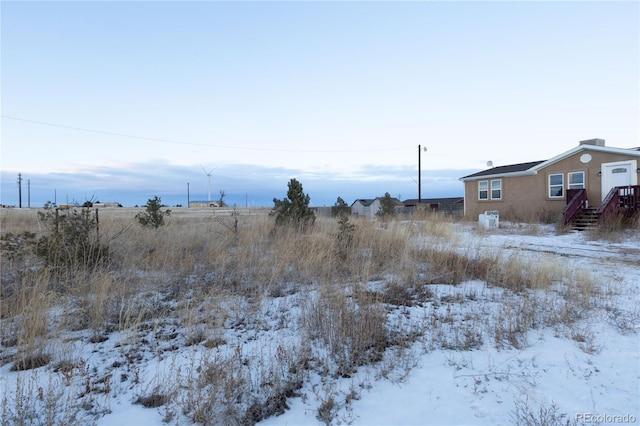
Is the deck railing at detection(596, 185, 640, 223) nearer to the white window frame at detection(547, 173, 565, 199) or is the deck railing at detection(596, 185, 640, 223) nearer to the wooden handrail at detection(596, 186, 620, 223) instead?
the wooden handrail at detection(596, 186, 620, 223)

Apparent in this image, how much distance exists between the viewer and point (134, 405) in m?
2.32

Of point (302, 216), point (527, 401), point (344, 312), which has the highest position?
point (302, 216)

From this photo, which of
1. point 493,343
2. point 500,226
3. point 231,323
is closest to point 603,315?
point 493,343

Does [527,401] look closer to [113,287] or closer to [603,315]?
[603,315]

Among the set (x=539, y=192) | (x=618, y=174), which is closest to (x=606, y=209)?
(x=618, y=174)

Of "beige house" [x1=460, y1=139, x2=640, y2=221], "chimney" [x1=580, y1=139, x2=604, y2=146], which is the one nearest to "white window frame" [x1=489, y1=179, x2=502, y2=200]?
"beige house" [x1=460, y1=139, x2=640, y2=221]

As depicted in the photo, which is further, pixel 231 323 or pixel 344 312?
pixel 231 323

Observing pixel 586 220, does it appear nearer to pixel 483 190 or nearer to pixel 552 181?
pixel 552 181

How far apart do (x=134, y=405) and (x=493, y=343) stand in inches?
130

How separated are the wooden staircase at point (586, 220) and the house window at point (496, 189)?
20.3 ft

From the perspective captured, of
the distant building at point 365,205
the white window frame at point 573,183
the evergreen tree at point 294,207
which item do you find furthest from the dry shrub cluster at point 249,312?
the distant building at point 365,205

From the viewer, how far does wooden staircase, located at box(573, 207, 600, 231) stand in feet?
45.4

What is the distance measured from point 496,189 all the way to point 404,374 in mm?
22269

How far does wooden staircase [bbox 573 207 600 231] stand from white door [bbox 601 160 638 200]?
5.92ft
